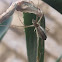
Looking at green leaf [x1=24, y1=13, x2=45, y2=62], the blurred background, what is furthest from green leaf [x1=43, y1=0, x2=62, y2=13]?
the blurred background

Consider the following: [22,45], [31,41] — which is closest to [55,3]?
[31,41]

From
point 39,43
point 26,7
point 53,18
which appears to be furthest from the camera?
point 53,18

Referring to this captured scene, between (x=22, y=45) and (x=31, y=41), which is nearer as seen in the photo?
(x=31, y=41)

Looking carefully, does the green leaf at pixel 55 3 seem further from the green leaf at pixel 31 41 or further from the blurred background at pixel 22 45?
the blurred background at pixel 22 45

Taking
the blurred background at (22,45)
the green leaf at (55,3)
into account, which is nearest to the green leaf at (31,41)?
the green leaf at (55,3)

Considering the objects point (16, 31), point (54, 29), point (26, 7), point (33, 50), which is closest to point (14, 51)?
point (16, 31)

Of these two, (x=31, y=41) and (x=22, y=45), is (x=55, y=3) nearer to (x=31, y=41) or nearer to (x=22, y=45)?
(x=31, y=41)

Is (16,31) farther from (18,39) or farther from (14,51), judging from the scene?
(14,51)

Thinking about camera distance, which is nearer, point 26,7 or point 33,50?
point 26,7

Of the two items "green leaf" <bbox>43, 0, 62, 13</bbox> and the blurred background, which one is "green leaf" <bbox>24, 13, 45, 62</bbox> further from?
the blurred background

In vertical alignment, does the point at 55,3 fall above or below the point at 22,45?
above

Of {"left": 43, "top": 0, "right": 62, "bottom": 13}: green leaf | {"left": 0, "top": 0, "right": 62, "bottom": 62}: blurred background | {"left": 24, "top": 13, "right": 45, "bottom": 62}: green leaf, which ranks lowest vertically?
{"left": 0, "top": 0, "right": 62, "bottom": 62}: blurred background
